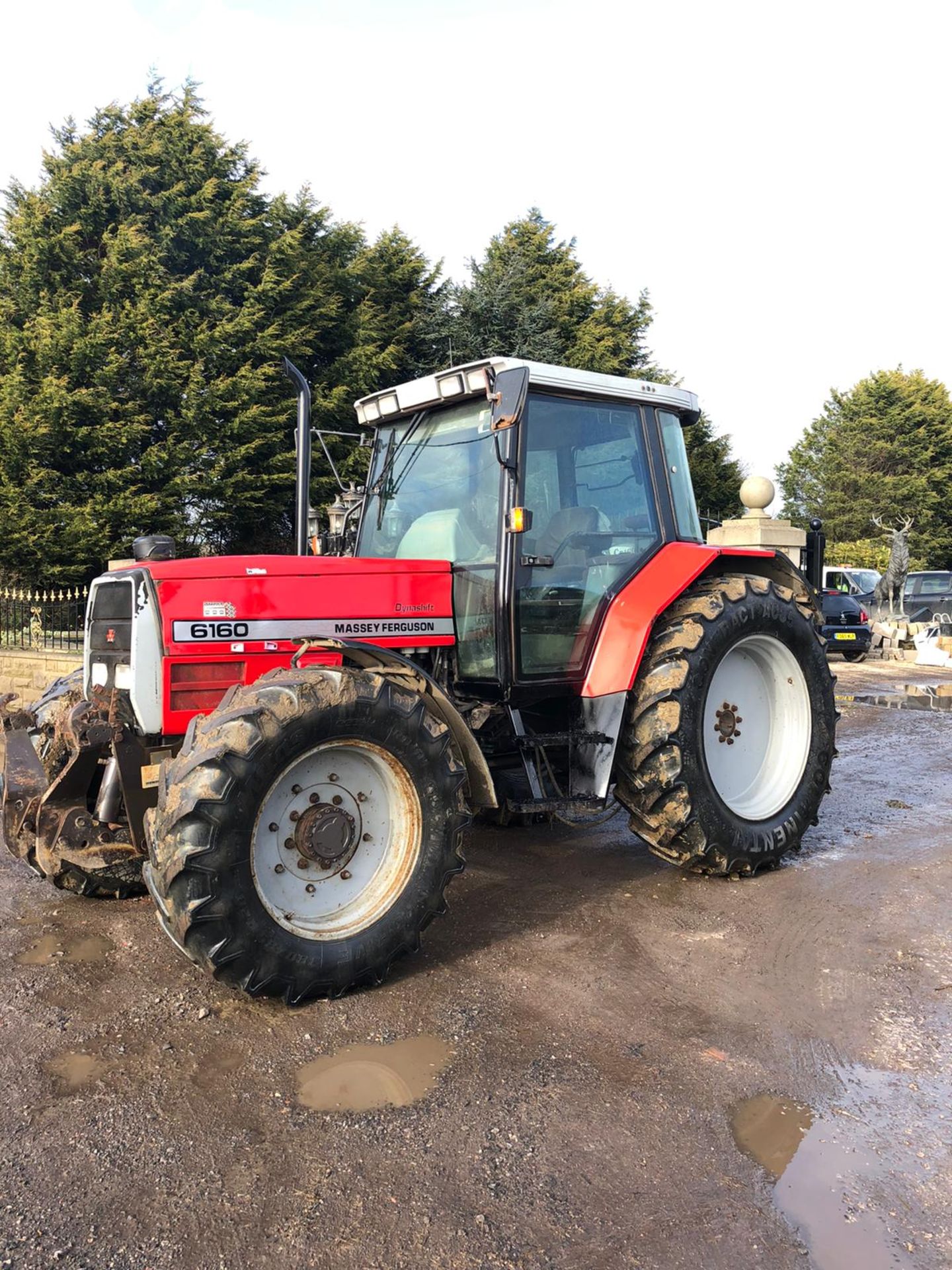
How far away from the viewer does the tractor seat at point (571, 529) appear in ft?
14.4

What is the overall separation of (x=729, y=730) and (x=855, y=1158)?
2.61m

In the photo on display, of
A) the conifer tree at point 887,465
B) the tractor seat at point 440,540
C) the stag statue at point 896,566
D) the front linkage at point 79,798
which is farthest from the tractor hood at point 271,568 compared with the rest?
the conifer tree at point 887,465

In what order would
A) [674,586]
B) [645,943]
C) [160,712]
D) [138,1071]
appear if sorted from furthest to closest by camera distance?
[674,586]
[645,943]
[160,712]
[138,1071]

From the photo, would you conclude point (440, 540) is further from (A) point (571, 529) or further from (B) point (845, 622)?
(B) point (845, 622)

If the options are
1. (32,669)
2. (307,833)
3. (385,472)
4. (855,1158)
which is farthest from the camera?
(32,669)

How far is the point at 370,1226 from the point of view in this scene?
7.20ft

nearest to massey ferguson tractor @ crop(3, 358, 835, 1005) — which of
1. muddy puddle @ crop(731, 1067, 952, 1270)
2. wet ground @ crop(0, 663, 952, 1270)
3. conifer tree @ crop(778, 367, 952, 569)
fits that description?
wet ground @ crop(0, 663, 952, 1270)

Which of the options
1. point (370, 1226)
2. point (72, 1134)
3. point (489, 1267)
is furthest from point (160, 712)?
point (489, 1267)

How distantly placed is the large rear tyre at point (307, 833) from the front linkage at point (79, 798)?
458 millimetres

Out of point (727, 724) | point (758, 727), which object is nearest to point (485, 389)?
point (727, 724)

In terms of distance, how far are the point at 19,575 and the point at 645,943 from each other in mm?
13006

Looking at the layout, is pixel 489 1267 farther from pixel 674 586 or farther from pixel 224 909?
pixel 674 586

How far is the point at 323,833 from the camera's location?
3369 mm

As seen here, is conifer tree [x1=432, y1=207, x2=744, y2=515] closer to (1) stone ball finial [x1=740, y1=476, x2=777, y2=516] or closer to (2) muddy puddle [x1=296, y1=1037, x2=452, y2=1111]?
(1) stone ball finial [x1=740, y1=476, x2=777, y2=516]
